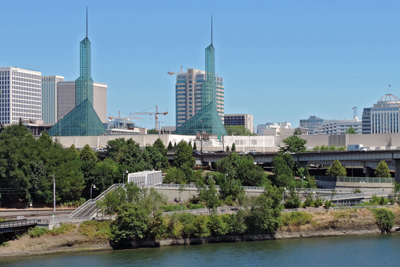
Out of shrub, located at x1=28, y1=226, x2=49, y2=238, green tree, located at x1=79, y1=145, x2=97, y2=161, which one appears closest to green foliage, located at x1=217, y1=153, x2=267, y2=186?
green tree, located at x1=79, y1=145, x2=97, y2=161

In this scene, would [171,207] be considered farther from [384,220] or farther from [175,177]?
[384,220]

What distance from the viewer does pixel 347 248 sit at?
195ft

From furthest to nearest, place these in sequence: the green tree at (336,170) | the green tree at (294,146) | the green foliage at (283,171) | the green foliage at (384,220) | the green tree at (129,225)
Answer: the green tree at (294,146)
the green tree at (336,170)
the green foliage at (283,171)
the green foliage at (384,220)
the green tree at (129,225)

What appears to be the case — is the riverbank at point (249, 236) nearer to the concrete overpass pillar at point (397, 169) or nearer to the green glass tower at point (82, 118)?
the concrete overpass pillar at point (397, 169)

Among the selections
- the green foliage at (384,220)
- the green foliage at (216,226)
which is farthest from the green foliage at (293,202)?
the green foliage at (216,226)

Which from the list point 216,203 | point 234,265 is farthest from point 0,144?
point 234,265

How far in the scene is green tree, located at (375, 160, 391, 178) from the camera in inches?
3538

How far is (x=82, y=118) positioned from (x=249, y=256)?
86.9 meters

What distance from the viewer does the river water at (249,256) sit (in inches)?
2099

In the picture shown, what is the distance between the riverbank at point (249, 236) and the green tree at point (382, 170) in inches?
695

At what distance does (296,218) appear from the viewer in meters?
67.0

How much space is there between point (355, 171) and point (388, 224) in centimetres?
3608

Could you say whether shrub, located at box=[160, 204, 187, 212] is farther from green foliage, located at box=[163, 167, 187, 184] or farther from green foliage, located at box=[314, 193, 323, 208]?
green foliage, located at box=[314, 193, 323, 208]

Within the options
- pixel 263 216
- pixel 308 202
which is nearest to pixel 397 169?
pixel 308 202
